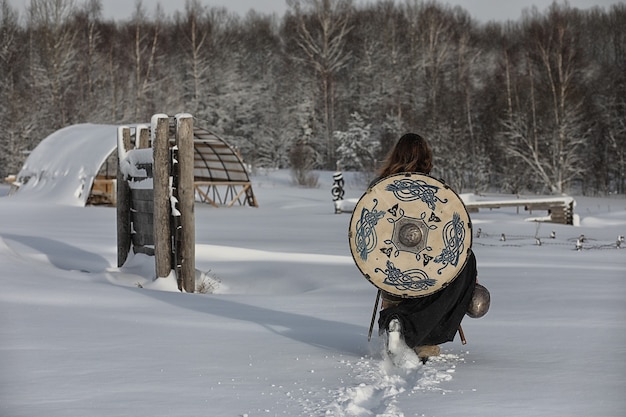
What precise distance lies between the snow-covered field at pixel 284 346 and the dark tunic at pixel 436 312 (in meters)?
0.18

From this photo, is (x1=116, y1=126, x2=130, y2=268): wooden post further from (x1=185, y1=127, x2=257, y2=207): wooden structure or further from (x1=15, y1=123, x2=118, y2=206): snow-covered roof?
(x1=185, y1=127, x2=257, y2=207): wooden structure

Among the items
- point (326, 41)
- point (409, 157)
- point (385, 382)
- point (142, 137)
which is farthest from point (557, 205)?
point (326, 41)

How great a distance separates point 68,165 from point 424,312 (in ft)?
66.0

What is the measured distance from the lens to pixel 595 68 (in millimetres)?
39562

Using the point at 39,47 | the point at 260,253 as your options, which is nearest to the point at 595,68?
the point at 39,47

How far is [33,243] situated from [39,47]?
31.0m

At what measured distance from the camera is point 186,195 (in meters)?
8.34

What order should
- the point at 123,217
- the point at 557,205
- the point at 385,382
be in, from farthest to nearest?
the point at 557,205, the point at 123,217, the point at 385,382

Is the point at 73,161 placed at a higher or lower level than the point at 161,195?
higher

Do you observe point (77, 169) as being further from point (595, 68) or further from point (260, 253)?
point (595, 68)

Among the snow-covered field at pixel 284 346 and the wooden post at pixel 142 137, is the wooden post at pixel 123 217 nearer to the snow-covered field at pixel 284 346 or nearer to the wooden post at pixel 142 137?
the snow-covered field at pixel 284 346

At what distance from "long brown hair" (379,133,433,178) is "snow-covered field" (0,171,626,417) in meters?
1.03

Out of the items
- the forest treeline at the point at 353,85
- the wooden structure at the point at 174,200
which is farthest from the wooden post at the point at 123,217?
the forest treeline at the point at 353,85

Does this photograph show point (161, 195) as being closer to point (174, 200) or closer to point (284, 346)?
point (174, 200)
